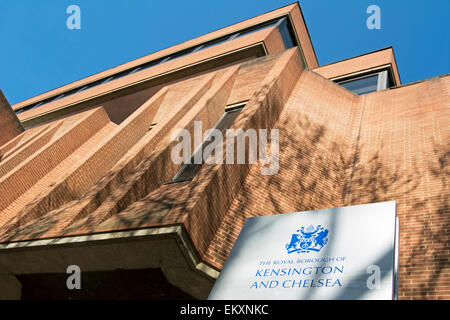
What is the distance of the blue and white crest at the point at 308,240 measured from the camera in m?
3.73

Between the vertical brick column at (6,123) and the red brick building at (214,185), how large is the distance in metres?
2.77

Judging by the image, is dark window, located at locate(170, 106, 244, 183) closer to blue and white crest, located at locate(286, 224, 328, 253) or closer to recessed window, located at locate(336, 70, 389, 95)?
blue and white crest, located at locate(286, 224, 328, 253)

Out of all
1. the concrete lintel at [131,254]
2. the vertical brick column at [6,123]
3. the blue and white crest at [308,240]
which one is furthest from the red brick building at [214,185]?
the vertical brick column at [6,123]

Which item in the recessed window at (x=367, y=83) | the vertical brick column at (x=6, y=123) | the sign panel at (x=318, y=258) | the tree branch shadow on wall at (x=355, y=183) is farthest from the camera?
the vertical brick column at (x=6, y=123)

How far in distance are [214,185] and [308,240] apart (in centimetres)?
248

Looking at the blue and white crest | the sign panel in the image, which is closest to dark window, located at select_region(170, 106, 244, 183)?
the sign panel

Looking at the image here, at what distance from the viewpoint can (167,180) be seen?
25.1 ft

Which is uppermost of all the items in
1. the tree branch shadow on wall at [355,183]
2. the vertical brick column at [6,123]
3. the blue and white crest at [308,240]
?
the vertical brick column at [6,123]

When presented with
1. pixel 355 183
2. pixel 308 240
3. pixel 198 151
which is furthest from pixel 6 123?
pixel 308 240

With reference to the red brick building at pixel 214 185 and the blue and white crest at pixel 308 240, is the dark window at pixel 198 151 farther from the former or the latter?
the blue and white crest at pixel 308 240

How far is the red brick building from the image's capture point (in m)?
5.43
